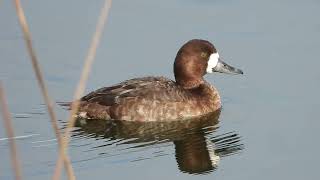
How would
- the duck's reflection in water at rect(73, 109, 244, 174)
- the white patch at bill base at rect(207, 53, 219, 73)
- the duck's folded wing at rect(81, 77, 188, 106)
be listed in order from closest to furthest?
the duck's reflection in water at rect(73, 109, 244, 174)
the duck's folded wing at rect(81, 77, 188, 106)
the white patch at bill base at rect(207, 53, 219, 73)

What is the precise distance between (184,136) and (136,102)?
89 cm

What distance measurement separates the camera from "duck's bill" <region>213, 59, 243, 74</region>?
364 inches

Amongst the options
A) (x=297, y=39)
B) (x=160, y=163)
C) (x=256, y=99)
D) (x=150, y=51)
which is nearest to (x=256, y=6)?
(x=297, y=39)

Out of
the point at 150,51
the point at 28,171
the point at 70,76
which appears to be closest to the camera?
the point at 28,171

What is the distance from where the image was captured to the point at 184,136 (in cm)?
808

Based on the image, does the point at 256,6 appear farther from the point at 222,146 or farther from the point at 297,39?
the point at 222,146

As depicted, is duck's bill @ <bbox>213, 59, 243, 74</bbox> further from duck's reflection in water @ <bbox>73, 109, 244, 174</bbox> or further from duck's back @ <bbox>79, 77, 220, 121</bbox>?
duck's back @ <bbox>79, 77, 220, 121</bbox>

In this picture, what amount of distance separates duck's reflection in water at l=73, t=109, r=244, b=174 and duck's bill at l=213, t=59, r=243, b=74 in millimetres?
605

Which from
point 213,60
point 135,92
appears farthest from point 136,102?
point 213,60

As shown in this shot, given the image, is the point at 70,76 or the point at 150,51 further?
the point at 150,51

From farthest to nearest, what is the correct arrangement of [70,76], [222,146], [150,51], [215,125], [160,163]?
[150,51], [70,76], [215,125], [222,146], [160,163]

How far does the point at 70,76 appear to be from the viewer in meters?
9.41

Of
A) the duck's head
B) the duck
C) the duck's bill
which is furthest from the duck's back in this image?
the duck's bill

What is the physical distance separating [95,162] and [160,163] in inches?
23.6
